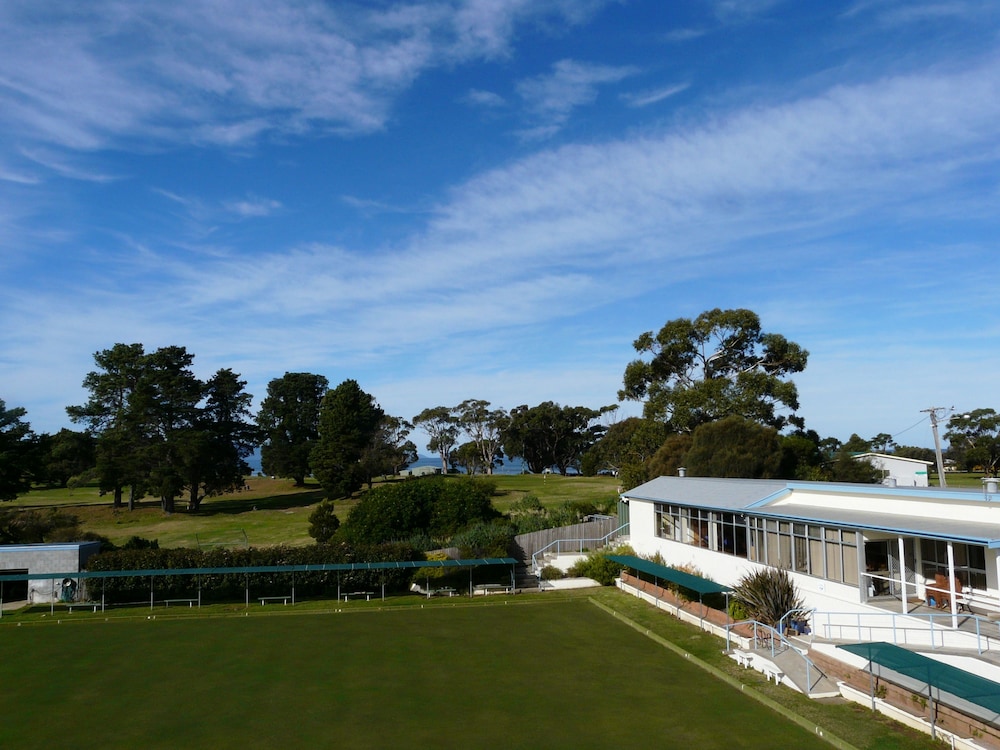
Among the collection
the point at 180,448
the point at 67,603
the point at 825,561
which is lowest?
the point at 67,603

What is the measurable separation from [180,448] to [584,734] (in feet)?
181

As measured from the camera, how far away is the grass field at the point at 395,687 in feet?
46.2

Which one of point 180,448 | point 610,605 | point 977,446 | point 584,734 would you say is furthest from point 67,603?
point 977,446

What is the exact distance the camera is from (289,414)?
3588 inches

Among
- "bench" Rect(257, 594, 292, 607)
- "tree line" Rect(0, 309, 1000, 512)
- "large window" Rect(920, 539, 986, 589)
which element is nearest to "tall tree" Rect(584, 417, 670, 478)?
"tree line" Rect(0, 309, 1000, 512)

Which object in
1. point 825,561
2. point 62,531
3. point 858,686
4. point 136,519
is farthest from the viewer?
point 136,519

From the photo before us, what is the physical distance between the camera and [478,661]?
19.7 meters

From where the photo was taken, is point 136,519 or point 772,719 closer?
point 772,719

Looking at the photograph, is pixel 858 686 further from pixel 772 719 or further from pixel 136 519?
pixel 136 519

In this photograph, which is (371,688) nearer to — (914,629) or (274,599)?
(914,629)

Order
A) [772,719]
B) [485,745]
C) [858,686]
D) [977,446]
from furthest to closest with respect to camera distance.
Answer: [977,446] → [858,686] → [772,719] → [485,745]

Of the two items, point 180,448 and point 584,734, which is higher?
point 180,448

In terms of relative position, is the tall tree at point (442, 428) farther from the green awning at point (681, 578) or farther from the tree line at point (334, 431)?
the green awning at point (681, 578)

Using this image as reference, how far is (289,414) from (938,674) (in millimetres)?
86154
